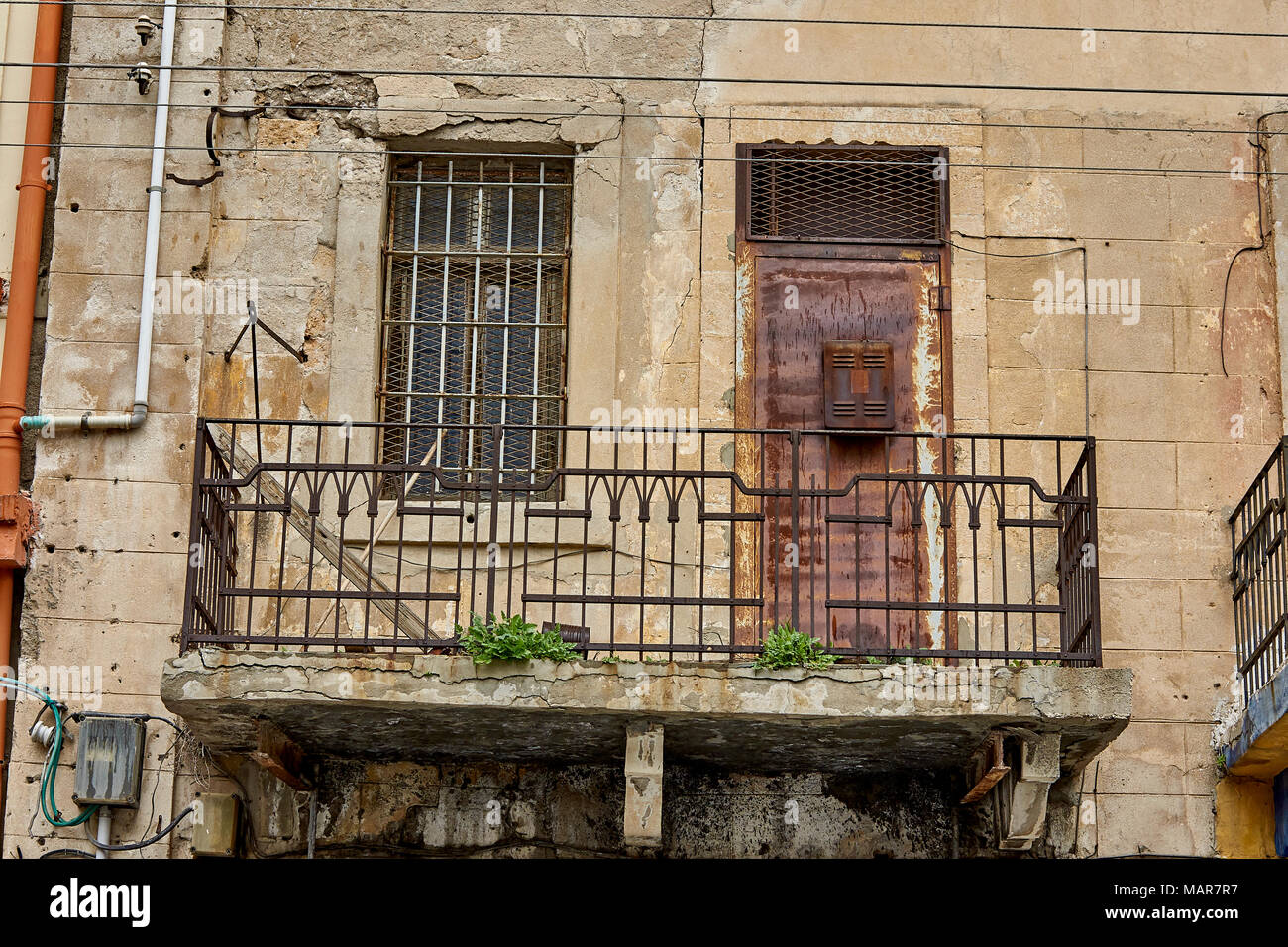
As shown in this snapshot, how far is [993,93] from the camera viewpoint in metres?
11.6

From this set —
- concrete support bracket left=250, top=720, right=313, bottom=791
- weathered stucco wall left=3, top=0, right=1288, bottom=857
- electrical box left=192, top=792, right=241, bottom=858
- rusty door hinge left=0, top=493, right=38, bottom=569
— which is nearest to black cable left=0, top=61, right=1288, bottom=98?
weathered stucco wall left=3, top=0, right=1288, bottom=857

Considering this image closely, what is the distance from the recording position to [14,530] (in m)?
10.6

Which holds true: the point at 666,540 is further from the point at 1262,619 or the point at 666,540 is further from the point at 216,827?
the point at 1262,619

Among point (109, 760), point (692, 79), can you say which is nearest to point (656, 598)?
point (109, 760)

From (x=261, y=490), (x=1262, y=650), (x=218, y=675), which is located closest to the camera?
(x=218, y=675)

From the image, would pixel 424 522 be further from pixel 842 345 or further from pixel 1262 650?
pixel 1262 650

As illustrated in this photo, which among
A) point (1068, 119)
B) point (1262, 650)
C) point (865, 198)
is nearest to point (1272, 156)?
point (1068, 119)

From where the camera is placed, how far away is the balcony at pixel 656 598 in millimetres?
9453

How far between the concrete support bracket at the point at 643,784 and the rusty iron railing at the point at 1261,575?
2939mm

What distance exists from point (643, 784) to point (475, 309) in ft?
9.74

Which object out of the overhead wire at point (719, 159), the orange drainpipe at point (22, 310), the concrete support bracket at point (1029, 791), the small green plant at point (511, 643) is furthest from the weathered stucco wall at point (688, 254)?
the small green plant at point (511, 643)

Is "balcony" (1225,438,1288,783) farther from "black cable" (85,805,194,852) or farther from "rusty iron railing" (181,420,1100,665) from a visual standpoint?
"black cable" (85,805,194,852)
